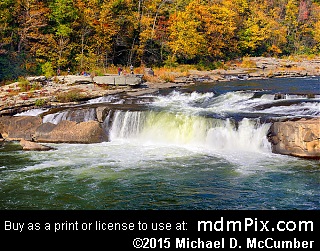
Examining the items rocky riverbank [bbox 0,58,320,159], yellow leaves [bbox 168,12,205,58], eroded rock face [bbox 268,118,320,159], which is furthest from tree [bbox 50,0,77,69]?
eroded rock face [bbox 268,118,320,159]

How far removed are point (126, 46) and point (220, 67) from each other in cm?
1300

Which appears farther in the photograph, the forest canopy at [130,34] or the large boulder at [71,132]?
the forest canopy at [130,34]

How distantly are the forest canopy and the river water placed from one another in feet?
47.5

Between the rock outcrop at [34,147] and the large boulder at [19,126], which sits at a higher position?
the large boulder at [19,126]

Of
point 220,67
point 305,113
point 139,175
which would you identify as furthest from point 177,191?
point 220,67

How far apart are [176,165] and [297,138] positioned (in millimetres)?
6061

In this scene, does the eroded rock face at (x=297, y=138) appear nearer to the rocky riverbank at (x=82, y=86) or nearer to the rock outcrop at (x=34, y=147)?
the rock outcrop at (x=34, y=147)

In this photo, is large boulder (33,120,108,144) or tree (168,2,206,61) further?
tree (168,2,206,61)

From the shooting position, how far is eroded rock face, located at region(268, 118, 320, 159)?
66.1 feet

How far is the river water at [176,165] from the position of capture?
48.8 ft

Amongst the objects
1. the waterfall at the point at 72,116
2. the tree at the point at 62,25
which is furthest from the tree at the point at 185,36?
the waterfall at the point at 72,116

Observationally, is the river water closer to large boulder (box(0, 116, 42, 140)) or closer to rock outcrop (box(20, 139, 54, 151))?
rock outcrop (box(20, 139, 54, 151))

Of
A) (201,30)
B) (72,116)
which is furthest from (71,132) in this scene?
(201,30)

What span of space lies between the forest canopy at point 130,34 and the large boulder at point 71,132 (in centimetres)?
1484
